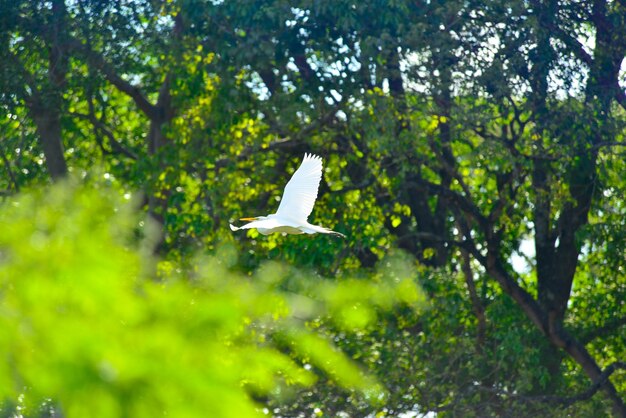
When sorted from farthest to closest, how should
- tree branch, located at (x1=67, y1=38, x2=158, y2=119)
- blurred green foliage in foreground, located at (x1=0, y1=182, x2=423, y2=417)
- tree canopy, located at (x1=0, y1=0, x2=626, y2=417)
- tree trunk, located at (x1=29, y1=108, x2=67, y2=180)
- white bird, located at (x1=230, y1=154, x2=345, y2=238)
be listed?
tree trunk, located at (x1=29, y1=108, x2=67, y2=180)
tree branch, located at (x1=67, y1=38, x2=158, y2=119)
tree canopy, located at (x1=0, y1=0, x2=626, y2=417)
white bird, located at (x1=230, y1=154, x2=345, y2=238)
blurred green foliage in foreground, located at (x1=0, y1=182, x2=423, y2=417)

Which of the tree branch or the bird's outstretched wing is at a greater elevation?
the tree branch

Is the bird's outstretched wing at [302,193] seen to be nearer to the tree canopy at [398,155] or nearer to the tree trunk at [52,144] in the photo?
the tree canopy at [398,155]

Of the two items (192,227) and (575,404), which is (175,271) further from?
(575,404)

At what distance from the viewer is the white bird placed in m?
7.20

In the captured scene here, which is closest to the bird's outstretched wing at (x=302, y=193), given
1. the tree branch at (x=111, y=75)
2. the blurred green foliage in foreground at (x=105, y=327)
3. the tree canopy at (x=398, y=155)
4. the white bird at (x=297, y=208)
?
the white bird at (x=297, y=208)

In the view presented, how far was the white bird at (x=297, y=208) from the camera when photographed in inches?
283

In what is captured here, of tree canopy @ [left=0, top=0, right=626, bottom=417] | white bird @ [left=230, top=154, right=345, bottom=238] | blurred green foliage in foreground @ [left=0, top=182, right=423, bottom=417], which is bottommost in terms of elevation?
blurred green foliage in foreground @ [left=0, top=182, right=423, bottom=417]

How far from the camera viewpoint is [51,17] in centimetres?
1202

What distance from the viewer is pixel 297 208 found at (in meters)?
7.76

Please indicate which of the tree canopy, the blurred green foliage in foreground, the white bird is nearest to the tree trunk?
the tree canopy

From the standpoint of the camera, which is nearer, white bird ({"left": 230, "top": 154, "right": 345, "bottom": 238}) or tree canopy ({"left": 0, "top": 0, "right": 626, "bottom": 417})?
white bird ({"left": 230, "top": 154, "right": 345, "bottom": 238})

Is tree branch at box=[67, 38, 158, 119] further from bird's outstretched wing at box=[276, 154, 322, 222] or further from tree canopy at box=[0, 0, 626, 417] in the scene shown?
bird's outstretched wing at box=[276, 154, 322, 222]

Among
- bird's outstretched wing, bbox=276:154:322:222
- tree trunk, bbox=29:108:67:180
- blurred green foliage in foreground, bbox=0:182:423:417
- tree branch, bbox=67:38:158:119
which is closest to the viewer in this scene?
blurred green foliage in foreground, bbox=0:182:423:417

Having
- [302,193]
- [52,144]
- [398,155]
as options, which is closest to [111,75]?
[52,144]
